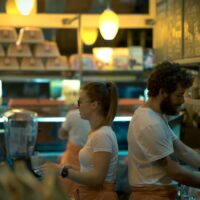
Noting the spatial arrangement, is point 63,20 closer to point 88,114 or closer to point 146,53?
point 146,53

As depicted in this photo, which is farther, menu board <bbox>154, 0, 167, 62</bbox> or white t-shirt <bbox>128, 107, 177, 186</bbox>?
menu board <bbox>154, 0, 167, 62</bbox>

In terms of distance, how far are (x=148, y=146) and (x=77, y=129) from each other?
2375mm

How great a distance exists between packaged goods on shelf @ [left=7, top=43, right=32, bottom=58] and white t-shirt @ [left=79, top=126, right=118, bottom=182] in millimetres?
3463

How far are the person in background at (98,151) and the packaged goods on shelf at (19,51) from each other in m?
3.33

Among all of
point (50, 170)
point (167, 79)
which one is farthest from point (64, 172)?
point (50, 170)

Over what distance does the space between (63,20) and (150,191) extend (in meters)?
4.15

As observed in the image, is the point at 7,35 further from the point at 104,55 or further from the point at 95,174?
the point at 95,174

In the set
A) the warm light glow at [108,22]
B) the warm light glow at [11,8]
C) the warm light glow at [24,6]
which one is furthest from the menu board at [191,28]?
the warm light glow at [11,8]

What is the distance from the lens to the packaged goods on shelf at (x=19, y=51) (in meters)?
5.98

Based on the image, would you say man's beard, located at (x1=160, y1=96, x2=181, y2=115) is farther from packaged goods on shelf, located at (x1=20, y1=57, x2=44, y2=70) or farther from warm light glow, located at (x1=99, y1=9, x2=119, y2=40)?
packaged goods on shelf, located at (x1=20, y1=57, x2=44, y2=70)

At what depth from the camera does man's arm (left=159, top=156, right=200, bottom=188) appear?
244cm

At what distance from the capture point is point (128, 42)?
738 centimetres

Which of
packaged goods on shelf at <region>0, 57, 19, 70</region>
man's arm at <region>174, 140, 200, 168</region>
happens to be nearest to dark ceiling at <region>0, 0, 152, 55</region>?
packaged goods on shelf at <region>0, 57, 19, 70</region>

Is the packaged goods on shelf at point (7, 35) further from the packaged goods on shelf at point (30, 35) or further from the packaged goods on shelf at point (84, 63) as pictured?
the packaged goods on shelf at point (84, 63)
